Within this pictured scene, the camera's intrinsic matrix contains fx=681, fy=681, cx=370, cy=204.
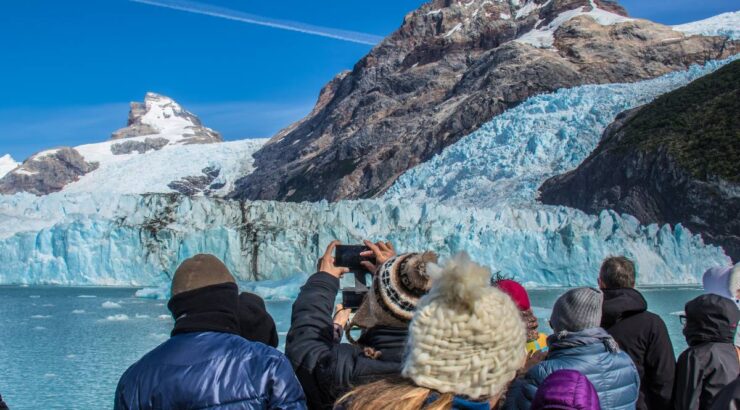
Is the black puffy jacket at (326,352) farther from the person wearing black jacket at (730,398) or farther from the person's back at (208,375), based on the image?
the person wearing black jacket at (730,398)

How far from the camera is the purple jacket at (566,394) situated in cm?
115

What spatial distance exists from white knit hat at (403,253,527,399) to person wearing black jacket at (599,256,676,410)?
1.24 metres

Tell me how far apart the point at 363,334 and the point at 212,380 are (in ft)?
1.18

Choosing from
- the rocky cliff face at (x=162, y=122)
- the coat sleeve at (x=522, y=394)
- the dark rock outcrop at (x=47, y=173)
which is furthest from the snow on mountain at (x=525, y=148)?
the rocky cliff face at (x=162, y=122)

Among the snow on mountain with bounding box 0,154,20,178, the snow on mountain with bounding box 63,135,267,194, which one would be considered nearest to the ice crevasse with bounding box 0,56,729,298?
the snow on mountain with bounding box 63,135,267,194

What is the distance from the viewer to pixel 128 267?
2058 cm

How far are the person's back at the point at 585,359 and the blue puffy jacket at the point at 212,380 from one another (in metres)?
0.60

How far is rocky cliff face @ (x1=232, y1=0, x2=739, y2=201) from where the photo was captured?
134 feet

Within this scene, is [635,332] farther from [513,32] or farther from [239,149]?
[239,149]

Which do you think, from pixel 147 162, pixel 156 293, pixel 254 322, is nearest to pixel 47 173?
pixel 147 162

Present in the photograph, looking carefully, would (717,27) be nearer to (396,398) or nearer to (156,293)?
(156,293)

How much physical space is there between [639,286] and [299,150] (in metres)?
44.1

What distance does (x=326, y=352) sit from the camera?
146 cm

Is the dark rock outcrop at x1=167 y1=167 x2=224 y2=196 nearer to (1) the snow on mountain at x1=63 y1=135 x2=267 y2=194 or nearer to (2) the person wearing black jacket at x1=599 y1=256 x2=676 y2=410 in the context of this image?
(1) the snow on mountain at x1=63 y1=135 x2=267 y2=194
